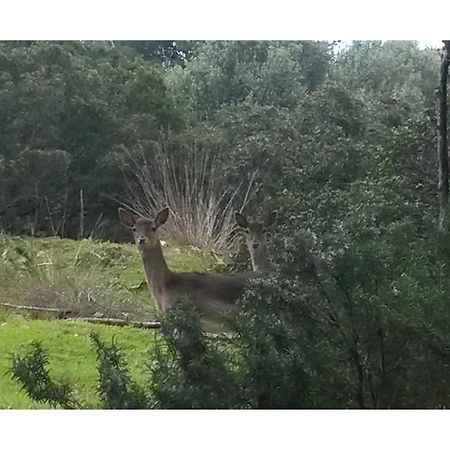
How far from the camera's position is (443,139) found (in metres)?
3.67

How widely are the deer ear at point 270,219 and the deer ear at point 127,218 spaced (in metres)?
0.42

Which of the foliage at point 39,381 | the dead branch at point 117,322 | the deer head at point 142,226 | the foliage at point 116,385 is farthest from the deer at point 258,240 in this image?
the foliage at point 39,381

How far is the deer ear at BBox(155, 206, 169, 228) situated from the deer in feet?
0.72

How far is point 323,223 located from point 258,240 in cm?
21

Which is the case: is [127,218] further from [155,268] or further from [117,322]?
[117,322]

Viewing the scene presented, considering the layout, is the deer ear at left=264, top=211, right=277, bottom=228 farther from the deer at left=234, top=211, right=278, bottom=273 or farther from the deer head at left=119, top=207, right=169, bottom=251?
the deer head at left=119, top=207, right=169, bottom=251

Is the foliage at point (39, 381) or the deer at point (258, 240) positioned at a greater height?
the deer at point (258, 240)

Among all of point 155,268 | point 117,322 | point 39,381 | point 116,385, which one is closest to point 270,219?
point 155,268

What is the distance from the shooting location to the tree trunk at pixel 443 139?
359 cm

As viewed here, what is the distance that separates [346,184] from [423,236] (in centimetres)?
29

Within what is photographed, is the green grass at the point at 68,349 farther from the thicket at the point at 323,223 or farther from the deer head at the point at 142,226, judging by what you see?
the deer head at the point at 142,226

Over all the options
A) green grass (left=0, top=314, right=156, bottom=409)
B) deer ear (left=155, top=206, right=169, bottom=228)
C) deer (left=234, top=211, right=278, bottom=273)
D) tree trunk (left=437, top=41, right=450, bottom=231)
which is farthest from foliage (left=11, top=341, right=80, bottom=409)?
tree trunk (left=437, top=41, right=450, bottom=231)
